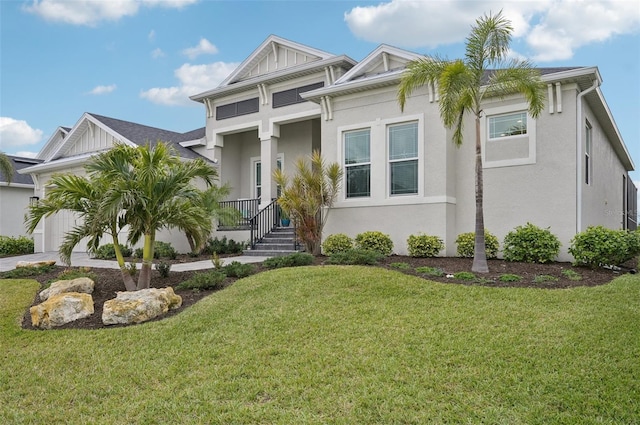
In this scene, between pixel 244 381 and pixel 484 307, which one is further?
pixel 484 307

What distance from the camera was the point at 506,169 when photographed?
35.8 ft

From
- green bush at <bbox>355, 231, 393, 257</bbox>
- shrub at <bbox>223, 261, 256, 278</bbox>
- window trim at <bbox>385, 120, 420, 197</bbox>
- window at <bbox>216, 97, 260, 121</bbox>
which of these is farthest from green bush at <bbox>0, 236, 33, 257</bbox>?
window trim at <bbox>385, 120, 420, 197</bbox>

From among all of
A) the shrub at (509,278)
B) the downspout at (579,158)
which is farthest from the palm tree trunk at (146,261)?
the downspout at (579,158)

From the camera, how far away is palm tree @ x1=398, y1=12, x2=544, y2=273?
834cm

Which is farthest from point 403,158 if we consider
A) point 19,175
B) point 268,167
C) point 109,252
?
point 19,175

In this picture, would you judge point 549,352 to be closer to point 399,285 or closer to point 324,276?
point 399,285

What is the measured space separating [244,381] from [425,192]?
26.9ft

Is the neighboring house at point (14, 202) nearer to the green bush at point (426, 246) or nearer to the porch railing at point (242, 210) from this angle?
the porch railing at point (242, 210)

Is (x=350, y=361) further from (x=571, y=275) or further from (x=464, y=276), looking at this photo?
(x=571, y=275)

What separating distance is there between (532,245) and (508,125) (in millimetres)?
3060

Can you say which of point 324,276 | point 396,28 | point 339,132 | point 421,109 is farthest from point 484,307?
point 396,28

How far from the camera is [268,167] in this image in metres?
15.7

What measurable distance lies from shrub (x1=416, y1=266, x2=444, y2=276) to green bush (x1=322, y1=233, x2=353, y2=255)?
309 centimetres

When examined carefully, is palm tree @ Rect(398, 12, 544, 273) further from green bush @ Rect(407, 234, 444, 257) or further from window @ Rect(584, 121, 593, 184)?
window @ Rect(584, 121, 593, 184)
